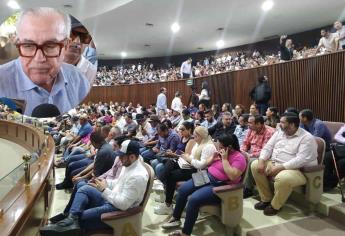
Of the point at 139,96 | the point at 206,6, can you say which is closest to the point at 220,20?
the point at 206,6

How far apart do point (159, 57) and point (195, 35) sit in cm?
430

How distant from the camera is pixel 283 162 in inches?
131

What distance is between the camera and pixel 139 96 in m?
12.8

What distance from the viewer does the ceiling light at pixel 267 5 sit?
784 centimetres

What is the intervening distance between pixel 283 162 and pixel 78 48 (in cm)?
231

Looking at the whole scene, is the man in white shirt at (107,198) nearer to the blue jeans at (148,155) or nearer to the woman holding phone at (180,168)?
the woman holding phone at (180,168)

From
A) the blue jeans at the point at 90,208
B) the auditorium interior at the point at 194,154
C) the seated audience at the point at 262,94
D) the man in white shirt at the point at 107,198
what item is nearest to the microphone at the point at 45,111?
the auditorium interior at the point at 194,154

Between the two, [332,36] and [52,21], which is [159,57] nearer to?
[332,36]

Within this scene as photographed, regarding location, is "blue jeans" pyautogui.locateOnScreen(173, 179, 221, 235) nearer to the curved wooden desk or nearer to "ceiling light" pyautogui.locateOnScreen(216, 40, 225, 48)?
the curved wooden desk

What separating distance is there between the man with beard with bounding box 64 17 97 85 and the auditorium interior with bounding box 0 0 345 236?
0.03ft

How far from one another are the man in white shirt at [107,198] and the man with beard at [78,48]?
0.70m

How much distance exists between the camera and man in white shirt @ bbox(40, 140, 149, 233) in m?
2.28

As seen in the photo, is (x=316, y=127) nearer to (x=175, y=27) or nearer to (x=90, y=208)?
(x=90, y=208)

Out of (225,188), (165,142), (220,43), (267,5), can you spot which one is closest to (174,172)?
(225,188)
